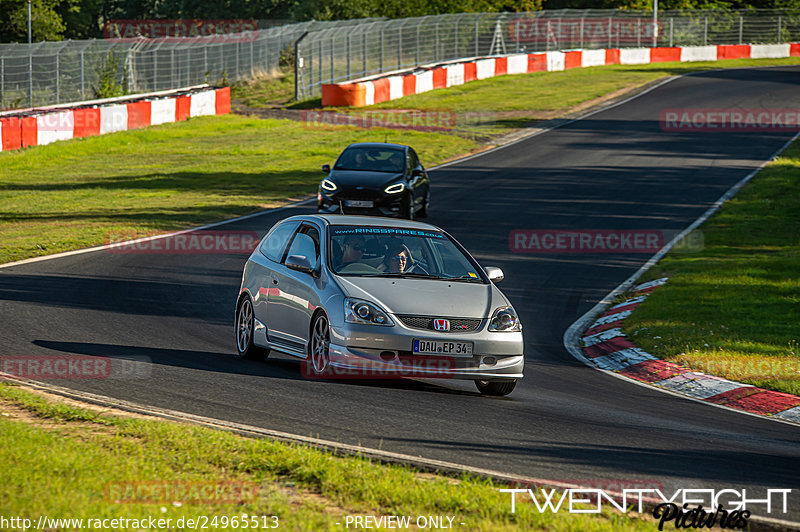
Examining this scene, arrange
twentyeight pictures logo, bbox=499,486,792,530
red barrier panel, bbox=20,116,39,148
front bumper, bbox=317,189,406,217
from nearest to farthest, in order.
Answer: twentyeight pictures logo, bbox=499,486,792,530, front bumper, bbox=317,189,406,217, red barrier panel, bbox=20,116,39,148

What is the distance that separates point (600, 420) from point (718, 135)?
30.9 meters

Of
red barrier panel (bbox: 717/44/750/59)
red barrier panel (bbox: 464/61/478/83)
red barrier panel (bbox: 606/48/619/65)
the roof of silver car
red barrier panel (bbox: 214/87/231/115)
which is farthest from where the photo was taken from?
red barrier panel (bbox: 717/44/750/59)

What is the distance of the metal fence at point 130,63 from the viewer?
39.1 metres

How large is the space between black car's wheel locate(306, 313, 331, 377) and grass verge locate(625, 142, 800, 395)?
4451mm

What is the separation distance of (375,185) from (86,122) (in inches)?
688

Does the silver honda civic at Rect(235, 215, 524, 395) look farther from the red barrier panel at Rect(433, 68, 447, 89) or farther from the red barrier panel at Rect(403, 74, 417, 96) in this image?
the red barrier panel at Rect(433, 68, 447, 89)

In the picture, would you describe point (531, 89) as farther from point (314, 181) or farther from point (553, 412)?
→ point (553, 412)

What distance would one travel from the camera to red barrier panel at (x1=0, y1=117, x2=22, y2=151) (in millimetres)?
30656

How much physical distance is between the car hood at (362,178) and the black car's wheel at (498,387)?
1190 cm

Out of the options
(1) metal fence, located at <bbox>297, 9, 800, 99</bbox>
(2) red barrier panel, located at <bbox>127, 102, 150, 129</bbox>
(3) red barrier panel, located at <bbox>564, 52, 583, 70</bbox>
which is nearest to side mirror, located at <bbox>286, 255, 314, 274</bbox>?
(2) red barrier panel, located at <bbox>127, 102, 150, 129</bbox>

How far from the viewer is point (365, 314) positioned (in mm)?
9102

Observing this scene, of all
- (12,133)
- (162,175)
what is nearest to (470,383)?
(162,175)

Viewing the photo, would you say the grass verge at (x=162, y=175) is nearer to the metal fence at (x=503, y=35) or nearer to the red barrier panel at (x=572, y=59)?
the metal fence at (x=503, y=35)

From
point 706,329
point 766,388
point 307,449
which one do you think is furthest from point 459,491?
point 706,329
